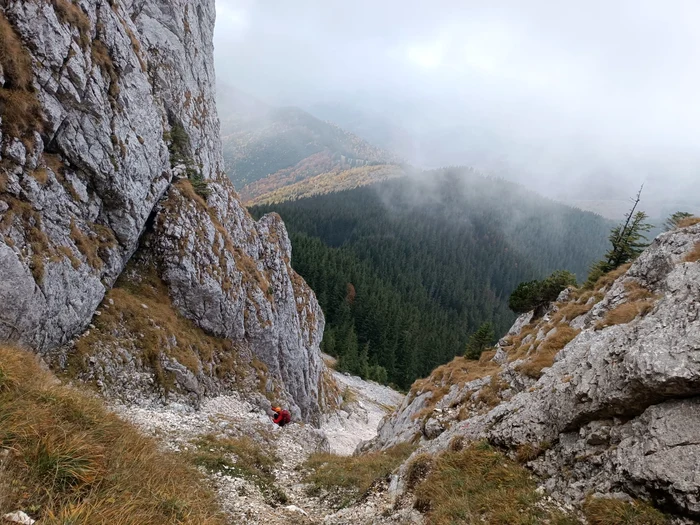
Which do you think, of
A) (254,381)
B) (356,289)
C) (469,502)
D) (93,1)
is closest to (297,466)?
(469,502)

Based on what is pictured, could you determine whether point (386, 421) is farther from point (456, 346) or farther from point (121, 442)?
point (456, 346)

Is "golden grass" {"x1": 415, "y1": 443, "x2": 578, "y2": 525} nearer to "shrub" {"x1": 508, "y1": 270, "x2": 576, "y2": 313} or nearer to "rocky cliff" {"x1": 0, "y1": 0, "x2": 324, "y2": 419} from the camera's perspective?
"rocky cliff" {"x1": 0, "y1": 0, "x2": 324, "y2": 419}

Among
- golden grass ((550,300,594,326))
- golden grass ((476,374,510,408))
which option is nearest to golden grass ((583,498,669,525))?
golden grass ((476,374,510,408))

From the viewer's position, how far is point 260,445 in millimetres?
18688

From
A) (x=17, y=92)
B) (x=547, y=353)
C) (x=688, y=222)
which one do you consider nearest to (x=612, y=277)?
(x=688, y=222)

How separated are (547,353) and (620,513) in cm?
1027

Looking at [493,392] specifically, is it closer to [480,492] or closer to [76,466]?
[480,492]

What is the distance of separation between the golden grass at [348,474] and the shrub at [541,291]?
79.6ft

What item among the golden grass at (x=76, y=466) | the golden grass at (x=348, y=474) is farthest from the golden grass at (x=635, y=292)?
the golden grass at (x=76, y=466)

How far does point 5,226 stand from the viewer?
52.6ft

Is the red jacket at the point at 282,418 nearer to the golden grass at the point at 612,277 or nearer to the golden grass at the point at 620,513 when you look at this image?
the golden grass at the point at 620,513

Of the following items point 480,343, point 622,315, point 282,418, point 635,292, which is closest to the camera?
point 622,315

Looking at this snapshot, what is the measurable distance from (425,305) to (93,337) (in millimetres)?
145539

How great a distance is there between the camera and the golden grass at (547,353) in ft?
48.8
